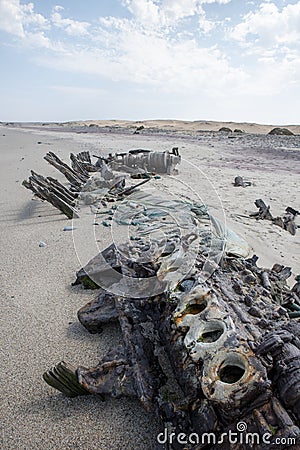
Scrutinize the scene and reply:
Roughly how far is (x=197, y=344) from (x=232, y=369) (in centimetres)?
22

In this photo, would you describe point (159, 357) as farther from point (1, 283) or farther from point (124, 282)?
point (1, 283)

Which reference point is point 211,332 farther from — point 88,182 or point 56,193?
point 88,182

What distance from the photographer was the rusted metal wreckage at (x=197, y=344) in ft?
5.35

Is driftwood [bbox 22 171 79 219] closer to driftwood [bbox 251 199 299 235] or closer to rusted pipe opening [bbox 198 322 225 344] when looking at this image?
driftwood [bbox 251 199 299 235]

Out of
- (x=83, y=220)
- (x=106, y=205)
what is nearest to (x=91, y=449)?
(x=83, y=220)

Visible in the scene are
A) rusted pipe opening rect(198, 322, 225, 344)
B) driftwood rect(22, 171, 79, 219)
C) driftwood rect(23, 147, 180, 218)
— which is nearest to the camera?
rusted pipe opening rect(198, 322, 225, 344)

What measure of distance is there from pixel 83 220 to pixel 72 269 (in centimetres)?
173

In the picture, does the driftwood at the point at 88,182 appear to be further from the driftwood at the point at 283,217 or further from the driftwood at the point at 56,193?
the driftwood at the point at 283,217

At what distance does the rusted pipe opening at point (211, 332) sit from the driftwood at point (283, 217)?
160 inches

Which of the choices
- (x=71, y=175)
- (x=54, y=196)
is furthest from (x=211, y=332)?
(x=71, y=175)

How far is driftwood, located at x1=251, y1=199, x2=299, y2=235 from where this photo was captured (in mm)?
5836

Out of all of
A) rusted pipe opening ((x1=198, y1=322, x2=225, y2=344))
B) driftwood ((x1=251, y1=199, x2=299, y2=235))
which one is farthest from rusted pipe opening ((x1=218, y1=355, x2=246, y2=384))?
driftwood ((x1=251, y1=199, x2=299, y2=235))

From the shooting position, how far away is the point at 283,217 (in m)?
6.43

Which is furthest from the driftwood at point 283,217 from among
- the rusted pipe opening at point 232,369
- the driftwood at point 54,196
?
the rusted pipe opening at point 232,369
